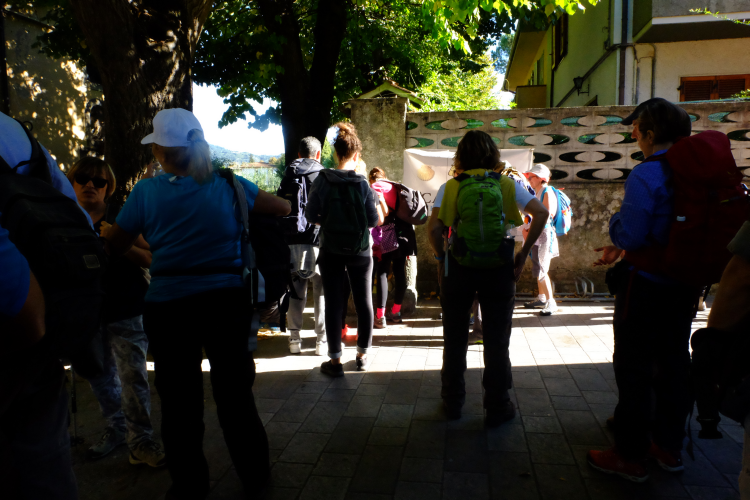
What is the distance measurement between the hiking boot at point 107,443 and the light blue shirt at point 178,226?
1.35 m

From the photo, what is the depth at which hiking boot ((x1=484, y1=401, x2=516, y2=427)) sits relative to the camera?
3643 millimetres

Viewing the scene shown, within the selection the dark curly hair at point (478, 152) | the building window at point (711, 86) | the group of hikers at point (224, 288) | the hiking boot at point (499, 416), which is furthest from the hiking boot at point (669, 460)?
the building window at point (711, 86)

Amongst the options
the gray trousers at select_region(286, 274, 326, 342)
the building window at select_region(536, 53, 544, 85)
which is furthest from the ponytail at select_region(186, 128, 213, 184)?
the building window at select_region(536, 53, 544, 85)

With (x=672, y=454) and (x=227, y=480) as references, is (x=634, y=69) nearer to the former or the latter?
(x=672, y=454)

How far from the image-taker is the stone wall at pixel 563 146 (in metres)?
8.08

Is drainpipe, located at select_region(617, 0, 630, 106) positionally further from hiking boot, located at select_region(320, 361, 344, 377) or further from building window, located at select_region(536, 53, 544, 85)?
building window, located at select_region(536, 53, 544, 85)

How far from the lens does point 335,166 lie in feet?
15.8

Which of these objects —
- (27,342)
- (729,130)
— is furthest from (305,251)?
(729,130)

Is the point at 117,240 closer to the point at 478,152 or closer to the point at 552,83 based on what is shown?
the point at 478,152

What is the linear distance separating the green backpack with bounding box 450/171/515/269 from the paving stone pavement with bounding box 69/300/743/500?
1090 mm

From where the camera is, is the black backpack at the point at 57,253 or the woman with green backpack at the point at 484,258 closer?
the black backpack at the point at 57,253

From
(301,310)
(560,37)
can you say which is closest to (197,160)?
(301,310)

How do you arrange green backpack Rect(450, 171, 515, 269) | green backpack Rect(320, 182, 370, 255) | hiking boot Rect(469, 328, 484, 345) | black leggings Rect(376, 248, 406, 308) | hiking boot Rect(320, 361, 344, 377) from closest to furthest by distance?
1. green backpack Rect(450, 171, 515, 269)
2. green backpack Rect(320, 182, 370, 255)
3. hiking boot Rect(320, 361, 344, 377)
4. hiking boot Rect(469, 328, 484, 345)
5. black leggings Rect(376, 248, 406, 308)

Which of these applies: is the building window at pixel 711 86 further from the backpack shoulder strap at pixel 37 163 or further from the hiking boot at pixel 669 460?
the backpack shoulder strap at pixel 37 163
